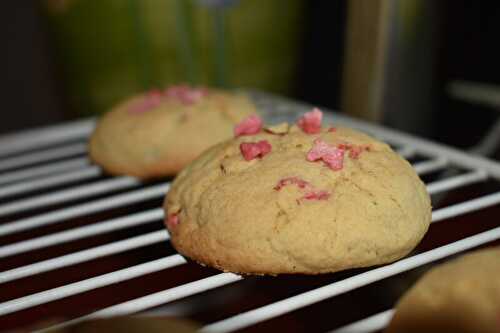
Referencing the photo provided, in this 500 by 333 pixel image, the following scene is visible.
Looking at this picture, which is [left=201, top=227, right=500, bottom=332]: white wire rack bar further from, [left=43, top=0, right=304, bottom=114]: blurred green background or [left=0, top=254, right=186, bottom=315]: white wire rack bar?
[left=43, top=0, right=304, bottom=114]: blurred green background

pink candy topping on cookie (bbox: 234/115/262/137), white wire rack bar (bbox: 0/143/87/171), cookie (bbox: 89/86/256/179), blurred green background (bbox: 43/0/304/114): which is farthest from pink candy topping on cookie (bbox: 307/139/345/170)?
blurred green background (bbox: 43/0/304/114)

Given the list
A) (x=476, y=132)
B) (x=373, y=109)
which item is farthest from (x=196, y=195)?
(x=476, y=132)

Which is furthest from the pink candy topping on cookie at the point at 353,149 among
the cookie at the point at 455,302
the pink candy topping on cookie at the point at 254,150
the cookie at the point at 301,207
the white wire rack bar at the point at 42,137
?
the white wire rack bar at the point at 42,137

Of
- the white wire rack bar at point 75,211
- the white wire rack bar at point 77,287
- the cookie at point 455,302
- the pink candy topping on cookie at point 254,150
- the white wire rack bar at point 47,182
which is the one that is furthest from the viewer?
the white wire rack bar at point 47,182

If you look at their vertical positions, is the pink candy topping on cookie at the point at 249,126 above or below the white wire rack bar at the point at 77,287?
above

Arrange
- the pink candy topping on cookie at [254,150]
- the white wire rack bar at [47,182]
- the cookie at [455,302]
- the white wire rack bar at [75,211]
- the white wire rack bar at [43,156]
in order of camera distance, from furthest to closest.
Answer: the white wire rack bar at [43,156], the white wire rack bar at [47,182], the white wire rack bar at [75,211], the pink candy topping on cookie at [254,150], the cookie at [455,302]

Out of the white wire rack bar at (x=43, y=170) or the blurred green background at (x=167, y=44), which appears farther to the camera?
the blurred green background at (x=167, y=44)

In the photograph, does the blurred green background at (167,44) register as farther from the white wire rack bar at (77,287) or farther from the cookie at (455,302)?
the cookie at (455,302)
